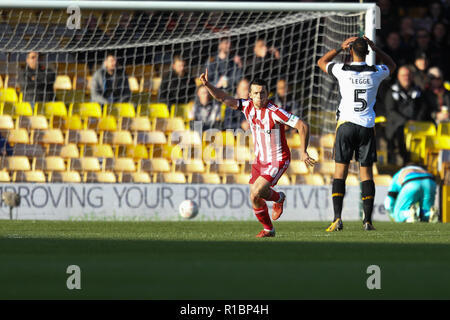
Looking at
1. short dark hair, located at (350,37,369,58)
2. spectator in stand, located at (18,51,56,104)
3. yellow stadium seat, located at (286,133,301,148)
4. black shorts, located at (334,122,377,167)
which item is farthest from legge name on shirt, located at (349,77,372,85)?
spectator in stand, located at (18,51,56,104)

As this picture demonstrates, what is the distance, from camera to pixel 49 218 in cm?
1338

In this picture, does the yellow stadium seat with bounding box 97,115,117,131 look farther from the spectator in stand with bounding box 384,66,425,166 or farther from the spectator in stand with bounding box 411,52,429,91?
the spectator in stand with bounding box 411,52,429,91

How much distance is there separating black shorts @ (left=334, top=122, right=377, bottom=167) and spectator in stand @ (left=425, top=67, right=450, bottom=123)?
609 cm

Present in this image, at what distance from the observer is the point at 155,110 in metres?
15.2

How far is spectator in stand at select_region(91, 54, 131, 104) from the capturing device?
14.6 m

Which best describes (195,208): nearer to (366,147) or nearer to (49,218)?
(49,218)

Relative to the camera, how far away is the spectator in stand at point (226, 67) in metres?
15.2

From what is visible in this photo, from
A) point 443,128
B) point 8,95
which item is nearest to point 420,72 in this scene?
point 443,128

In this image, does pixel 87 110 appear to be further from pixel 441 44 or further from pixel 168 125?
pixel 441 44

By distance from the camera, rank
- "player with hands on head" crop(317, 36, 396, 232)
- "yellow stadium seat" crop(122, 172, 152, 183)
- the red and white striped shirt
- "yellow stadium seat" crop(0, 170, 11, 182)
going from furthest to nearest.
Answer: "yellow stadium seat" crop(122, 172, 152, 183) < "yellow stadium seat" crop(0, 170, 11, 182) < "player with hands on head" crop(317, 36, 396, 232) < the red and white striped shirt

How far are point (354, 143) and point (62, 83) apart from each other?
253 inches

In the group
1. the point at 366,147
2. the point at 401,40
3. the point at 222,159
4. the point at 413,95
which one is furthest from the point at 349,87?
the point at 401,40

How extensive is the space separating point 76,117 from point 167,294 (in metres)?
10.2

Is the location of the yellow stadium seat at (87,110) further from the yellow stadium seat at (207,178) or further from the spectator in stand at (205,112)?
the yellow stadium seat at (207,178)
